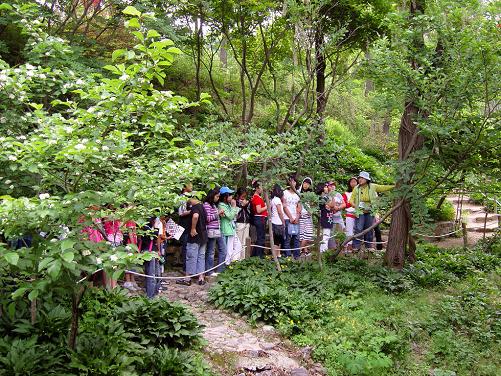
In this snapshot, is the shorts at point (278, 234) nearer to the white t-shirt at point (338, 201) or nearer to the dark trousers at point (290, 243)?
the dark trousers at point (290, 243)

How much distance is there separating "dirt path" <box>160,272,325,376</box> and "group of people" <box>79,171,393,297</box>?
4.16ft

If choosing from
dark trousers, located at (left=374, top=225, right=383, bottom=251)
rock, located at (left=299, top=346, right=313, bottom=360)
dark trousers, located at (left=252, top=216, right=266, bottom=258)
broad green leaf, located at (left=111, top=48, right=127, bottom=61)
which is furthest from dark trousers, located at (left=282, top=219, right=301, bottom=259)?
broad green leaf, located at (left=111, top=48, right=127, bottom=61)

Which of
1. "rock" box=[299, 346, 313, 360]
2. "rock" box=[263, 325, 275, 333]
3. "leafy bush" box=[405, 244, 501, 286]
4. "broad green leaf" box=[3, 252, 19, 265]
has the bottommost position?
"rock" box=[299, 346, 313, 360]

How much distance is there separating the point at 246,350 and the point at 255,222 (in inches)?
156

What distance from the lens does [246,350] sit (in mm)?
6008

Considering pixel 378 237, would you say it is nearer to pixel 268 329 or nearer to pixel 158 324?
pixel 268 329

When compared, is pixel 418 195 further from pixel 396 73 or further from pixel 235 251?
pixel 235 251

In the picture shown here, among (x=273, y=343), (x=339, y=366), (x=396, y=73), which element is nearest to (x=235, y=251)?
(x=273, y=343)

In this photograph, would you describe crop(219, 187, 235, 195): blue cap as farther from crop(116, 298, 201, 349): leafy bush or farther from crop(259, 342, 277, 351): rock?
crop(259, 342, 277, 351): rock

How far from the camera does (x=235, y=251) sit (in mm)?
9523

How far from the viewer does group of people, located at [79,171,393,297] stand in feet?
27.2

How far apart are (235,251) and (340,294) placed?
8.32 feet

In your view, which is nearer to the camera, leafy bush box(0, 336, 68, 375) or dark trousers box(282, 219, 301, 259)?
leafy bush box(0, 336, 68, 375)

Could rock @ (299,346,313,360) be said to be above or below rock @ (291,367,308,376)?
above
